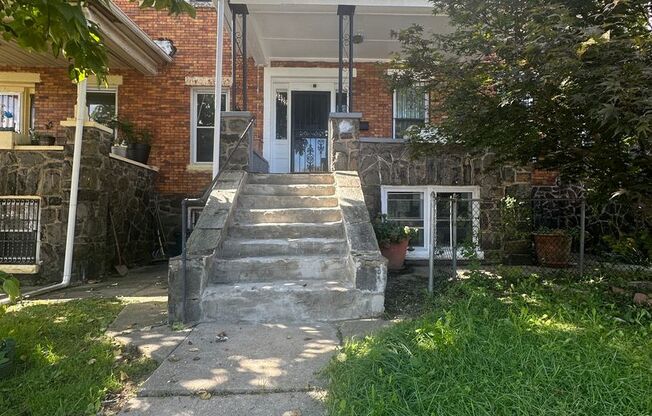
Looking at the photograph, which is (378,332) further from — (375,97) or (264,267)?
(375,97)

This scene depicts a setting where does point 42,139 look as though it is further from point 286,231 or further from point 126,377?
point 126,377

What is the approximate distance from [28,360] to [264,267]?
2223 mm

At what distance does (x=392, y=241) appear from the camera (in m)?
6.86

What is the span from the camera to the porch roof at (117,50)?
7.50 metres

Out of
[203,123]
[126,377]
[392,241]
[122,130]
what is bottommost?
[126,377]

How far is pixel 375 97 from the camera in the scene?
390 inches

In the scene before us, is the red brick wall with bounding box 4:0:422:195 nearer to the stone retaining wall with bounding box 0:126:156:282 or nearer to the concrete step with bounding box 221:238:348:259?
the stone retaining wall with bounding box 0:126:156:282

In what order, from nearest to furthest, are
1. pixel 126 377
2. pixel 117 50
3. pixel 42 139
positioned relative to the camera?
pixel 126 377 → pixel 42 139 → pixel 117 50

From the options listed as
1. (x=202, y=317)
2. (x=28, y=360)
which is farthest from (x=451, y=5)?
(x=28, y=360)

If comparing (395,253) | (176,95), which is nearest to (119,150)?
(176,95)

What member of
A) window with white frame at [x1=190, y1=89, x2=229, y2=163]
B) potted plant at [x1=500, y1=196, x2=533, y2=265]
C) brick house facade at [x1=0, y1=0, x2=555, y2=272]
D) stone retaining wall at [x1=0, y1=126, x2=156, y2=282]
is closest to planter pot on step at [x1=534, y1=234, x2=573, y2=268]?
potted plant at [x1=500, y1=196, x2=533, y2=265]

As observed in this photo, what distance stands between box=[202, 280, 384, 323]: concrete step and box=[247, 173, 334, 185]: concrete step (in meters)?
2.70

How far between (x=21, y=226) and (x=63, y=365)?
5102 mm

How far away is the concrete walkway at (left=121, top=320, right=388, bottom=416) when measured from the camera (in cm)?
268
